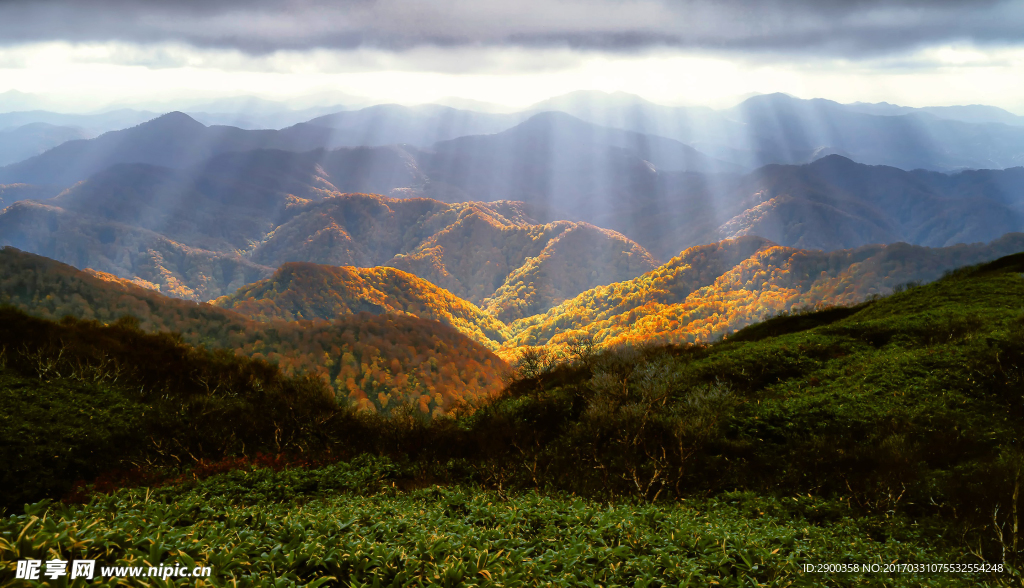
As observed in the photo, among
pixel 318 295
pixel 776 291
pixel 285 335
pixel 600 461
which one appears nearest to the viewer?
pixel 600 461

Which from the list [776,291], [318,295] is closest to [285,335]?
[318,295]

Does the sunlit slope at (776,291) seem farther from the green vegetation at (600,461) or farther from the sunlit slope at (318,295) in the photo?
the green vegetation at (600,461)

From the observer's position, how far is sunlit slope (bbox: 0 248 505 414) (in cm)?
7388

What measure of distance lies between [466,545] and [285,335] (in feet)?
263

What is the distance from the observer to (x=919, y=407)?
17375 mm

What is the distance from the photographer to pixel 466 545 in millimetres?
7172

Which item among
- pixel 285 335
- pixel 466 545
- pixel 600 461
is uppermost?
pixel 466 545

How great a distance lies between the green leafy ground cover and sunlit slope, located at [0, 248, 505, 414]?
2367 inches

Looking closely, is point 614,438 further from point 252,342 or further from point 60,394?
point 252,342

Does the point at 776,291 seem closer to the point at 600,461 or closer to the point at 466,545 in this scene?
the point at 600,461

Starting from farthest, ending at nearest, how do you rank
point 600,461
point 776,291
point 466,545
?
point 776,291, point 600,461, point 466,545

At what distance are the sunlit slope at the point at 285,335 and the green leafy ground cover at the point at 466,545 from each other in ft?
197

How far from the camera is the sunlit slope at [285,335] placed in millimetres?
73875

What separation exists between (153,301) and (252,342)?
20937 millimetres
